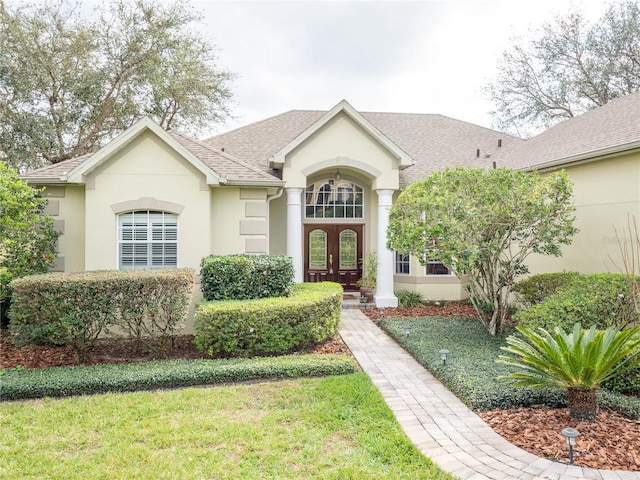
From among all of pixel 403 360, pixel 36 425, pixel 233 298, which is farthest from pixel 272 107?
pixel 36 425

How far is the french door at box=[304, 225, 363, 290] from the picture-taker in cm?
1509

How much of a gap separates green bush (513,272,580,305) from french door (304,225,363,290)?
6.23 meters

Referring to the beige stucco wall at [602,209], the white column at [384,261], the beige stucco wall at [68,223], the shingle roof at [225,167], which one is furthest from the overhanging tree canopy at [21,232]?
the beige stucco wall at [602,209]

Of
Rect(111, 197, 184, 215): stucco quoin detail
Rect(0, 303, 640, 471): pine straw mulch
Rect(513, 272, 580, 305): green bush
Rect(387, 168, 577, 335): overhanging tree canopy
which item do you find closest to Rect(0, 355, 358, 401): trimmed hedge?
Rect(0, 303, 640, 471): pine straw mulch

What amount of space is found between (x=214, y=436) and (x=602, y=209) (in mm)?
10050

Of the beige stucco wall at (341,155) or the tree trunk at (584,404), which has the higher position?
the beige stucco wall at (341,155)

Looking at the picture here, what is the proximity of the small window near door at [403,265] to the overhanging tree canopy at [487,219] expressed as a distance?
5178 mm

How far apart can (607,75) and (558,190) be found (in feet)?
59.4

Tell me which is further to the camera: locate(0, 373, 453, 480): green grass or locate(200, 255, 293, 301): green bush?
locate(200, 255, 293, 301): green bush

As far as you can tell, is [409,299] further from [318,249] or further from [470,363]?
Result: [470,363]

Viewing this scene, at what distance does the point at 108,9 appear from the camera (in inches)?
764

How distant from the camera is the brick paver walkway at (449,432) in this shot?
12.8ft

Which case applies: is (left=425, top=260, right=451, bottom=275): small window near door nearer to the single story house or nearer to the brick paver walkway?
the single story house

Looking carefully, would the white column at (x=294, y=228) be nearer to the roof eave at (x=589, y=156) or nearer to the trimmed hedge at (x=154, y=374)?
the trimmed hedge at (x=154, y=374)
